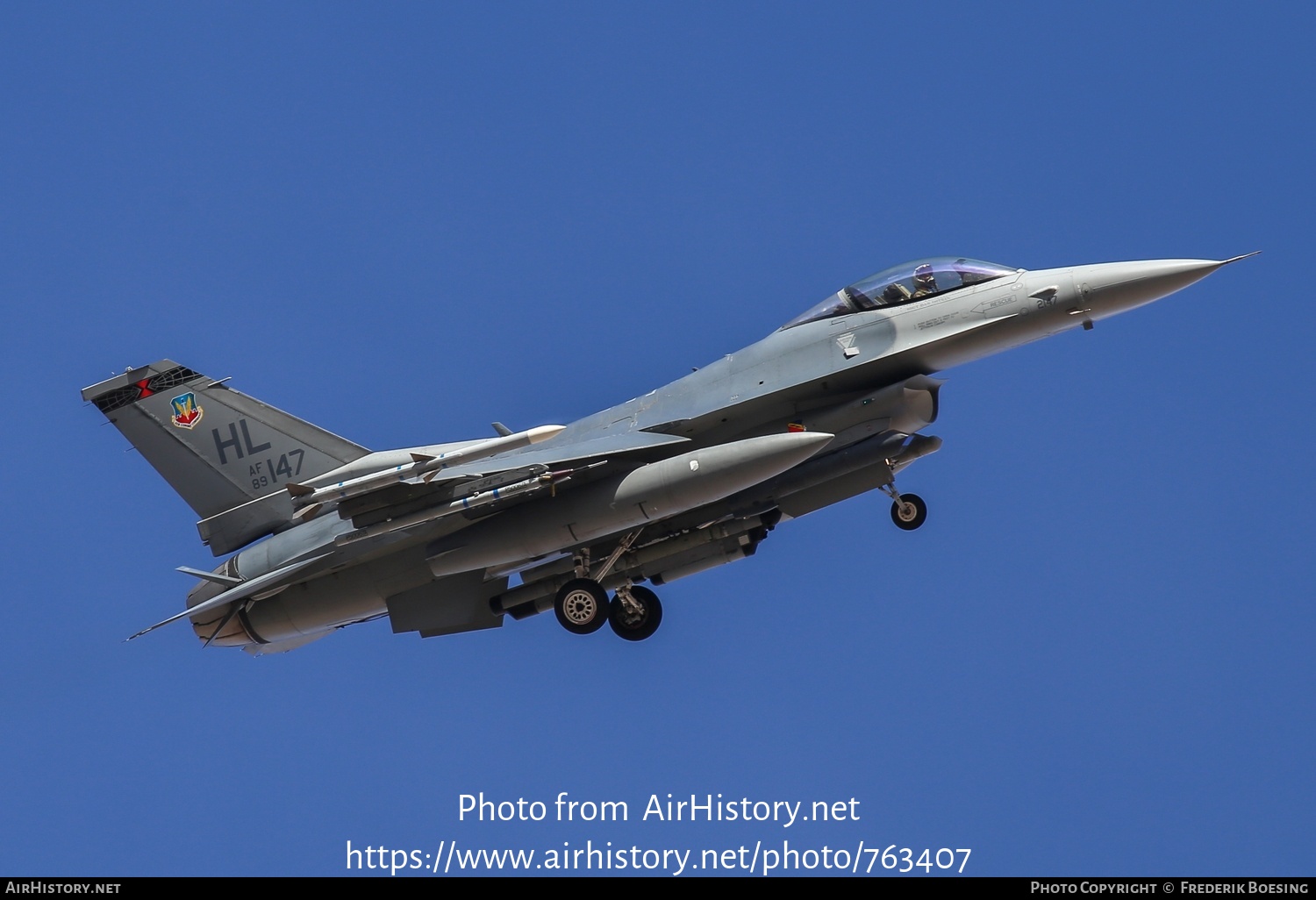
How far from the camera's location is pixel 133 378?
16453mm

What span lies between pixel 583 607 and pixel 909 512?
3.44 m

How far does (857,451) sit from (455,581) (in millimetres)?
4403

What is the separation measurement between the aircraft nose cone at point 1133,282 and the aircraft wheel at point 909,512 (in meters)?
2.52

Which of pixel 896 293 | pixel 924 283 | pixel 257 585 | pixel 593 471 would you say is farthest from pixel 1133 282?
pixel 257 585

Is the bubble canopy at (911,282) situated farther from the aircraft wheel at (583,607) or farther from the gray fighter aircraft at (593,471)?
the aircraft wheel at (583,607)

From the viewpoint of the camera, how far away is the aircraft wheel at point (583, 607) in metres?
15.5

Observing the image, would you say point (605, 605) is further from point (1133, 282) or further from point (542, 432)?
point (1133, 282)

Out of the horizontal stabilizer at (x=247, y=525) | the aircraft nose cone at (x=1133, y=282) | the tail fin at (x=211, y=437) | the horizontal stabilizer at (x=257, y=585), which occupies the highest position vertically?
the aircraft nose cone at (x=1133, y=282)

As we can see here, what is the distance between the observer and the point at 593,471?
14805mm

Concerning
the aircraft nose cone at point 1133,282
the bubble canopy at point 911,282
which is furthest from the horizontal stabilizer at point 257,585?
the aircraft nose cone at point 1133,282

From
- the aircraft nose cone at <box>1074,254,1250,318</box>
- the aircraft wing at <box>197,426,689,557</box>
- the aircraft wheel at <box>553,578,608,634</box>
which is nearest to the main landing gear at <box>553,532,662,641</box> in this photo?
the aircraft wheel at <box>553,578,608,634</box>

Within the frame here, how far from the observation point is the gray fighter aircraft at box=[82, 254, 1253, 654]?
1455cm

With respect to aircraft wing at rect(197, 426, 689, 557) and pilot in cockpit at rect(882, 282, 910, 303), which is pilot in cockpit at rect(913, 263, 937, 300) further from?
aircraft wing at rect(197, 426, 689, 557)

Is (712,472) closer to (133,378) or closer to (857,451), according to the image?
(857,451)
